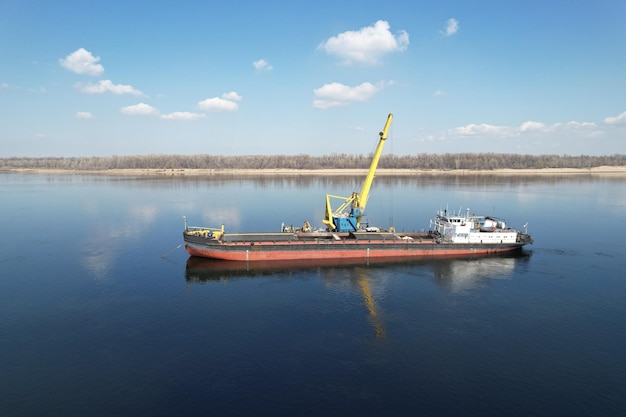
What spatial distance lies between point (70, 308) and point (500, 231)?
53808mm

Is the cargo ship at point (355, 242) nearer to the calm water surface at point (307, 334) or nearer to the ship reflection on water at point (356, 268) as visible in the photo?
the ship reflection on water at point (356, 268)

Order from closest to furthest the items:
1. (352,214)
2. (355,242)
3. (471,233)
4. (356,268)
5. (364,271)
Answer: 1. (364,271)
2. (356,268)
3. (355,242)
4. (471,233)
5. (352,214)

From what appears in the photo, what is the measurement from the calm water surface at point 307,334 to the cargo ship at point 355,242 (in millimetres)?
2198

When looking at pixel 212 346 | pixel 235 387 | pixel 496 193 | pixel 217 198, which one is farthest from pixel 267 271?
pixel 496 193

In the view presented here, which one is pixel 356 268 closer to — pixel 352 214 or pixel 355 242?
pixel 355 242

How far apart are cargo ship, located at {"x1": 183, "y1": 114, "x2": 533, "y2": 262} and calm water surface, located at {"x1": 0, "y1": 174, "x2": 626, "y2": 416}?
2198 mm

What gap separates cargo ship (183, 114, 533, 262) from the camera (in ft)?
157

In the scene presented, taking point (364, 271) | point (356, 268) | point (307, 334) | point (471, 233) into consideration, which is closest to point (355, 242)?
point (356, 268)

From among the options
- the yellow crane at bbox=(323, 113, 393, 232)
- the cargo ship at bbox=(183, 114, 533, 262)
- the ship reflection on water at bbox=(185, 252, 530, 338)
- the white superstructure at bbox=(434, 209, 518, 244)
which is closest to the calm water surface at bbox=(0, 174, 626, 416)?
the ship reflection on water at bbox=(185, 252, 530, 338)

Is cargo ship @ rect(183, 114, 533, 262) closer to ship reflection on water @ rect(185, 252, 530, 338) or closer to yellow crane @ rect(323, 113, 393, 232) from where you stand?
yellow crane @ rect(323, 113, 393, 232)

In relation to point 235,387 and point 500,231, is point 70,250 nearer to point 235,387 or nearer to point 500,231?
point 235,387

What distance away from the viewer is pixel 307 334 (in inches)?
1149

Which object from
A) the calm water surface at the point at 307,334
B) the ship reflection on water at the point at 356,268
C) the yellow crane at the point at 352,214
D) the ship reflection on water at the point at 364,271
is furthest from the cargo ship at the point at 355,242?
the calm water surface at the point at 307,334

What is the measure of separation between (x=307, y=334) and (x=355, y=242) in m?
21.3
